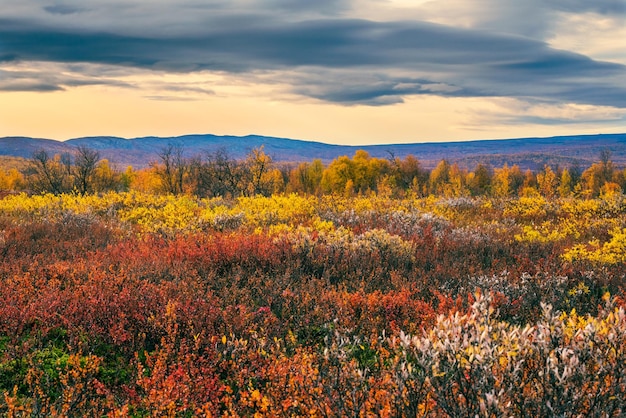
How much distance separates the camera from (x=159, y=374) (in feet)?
16.4

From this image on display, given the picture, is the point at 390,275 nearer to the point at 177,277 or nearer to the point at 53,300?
the point at 177,277

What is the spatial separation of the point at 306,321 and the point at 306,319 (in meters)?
0.04

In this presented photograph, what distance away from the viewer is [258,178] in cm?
4688

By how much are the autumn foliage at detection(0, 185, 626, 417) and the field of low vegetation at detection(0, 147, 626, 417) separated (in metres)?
0.03

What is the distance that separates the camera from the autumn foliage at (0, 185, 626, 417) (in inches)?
146

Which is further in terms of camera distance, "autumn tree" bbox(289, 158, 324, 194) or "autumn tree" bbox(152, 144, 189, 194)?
"autumn tree" bbox(289, 158, 324, 194)

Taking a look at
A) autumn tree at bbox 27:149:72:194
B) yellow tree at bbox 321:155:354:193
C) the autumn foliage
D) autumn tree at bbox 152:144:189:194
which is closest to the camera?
the autumn foliage

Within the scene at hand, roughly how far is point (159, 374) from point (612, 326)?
389 centimetres

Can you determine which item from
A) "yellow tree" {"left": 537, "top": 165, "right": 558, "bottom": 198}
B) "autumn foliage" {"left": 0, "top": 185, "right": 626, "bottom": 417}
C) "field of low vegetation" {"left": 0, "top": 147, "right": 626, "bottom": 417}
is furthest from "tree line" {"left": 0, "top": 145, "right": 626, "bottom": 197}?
"autumn foliage" {"left": 0, "top": 185, "right": 626, "bottom": 417}

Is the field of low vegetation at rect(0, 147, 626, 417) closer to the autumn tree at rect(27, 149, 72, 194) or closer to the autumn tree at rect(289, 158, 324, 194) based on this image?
the autumn tree at rect(27, 149, 72, 194)

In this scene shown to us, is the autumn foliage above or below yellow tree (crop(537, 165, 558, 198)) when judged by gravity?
above

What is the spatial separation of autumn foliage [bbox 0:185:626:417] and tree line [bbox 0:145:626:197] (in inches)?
1307

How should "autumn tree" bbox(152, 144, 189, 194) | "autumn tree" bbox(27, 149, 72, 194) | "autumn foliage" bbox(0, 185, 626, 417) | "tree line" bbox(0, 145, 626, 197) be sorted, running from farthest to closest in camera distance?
"autumn tree" bbox(152, 144, 189, 194), "autumn tree" bbox(27, 149, 72, 194), "tree line" bbox(0, 145, 626, 197), "autumn foliage" bbox(0, 185, 626, 417)

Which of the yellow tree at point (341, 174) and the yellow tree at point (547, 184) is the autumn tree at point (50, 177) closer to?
the yellow tree at point (547, 184)
